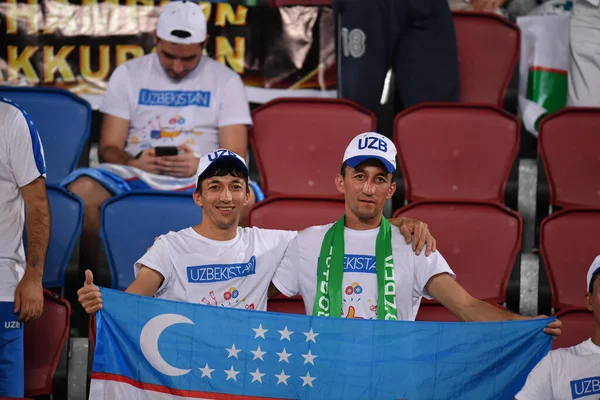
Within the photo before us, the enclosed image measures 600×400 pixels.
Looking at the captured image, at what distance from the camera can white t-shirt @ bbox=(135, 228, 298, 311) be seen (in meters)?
3.59

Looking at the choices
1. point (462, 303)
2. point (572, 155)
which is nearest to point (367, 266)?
point (462, 303)

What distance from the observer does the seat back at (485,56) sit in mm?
5637

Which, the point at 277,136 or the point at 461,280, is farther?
the point at 277,136

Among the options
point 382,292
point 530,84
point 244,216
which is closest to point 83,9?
point 244,216

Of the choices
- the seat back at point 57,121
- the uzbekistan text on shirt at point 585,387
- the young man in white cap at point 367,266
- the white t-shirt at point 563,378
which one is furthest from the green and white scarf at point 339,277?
the seat back at point 57,121

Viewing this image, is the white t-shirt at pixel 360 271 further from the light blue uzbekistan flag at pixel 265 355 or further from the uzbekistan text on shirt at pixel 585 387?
the uzbekistan text on shirt at pixel 585 387

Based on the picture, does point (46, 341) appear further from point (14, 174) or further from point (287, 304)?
point (287, 304)

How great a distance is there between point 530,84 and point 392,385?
287 cm

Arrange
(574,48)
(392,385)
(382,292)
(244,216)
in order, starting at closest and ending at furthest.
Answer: (392,385) < (382,292) < (244,216) < (574,48)

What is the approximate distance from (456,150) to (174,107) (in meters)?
1.38

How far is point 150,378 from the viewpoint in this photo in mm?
3293

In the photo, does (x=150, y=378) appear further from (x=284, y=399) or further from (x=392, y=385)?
(x=392, y=385)

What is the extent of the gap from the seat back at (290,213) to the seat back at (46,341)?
92 cm

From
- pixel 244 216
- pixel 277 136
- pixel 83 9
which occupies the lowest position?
pixel 244 216
